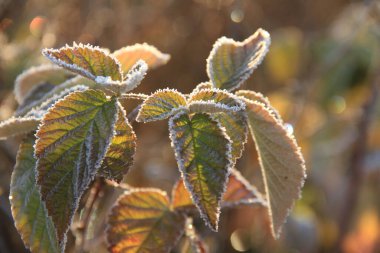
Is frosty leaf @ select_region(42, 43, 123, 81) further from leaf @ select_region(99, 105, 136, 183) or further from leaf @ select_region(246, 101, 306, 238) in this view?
leaf @ select_region(246, 101, 306, 238)

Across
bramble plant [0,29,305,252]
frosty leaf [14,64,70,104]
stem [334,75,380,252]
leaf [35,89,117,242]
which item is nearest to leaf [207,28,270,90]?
bramble plant [0,29,305,252]

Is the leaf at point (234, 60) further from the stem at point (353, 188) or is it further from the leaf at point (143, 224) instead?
the stem at point (353, 188)

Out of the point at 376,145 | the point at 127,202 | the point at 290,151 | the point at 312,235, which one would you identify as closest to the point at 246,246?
the point at 312,235

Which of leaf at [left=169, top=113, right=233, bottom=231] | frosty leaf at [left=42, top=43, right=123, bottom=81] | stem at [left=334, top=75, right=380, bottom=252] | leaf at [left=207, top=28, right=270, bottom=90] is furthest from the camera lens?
stem at [left=334, top=75, right=380, bottom=252]

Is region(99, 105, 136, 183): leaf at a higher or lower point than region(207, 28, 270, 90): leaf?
lower

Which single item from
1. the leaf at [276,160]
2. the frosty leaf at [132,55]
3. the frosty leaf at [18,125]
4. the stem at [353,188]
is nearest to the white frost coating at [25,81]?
the frosty leaf at [132,55]

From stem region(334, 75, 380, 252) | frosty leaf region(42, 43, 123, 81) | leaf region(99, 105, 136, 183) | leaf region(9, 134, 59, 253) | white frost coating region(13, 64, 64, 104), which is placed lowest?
leaf region(9, 134, 59, 253)

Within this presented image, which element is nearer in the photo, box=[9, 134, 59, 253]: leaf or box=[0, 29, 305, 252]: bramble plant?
box=[0, 29, 305, 252]: bramble plant

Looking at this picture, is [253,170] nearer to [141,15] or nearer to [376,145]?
[376,145]
